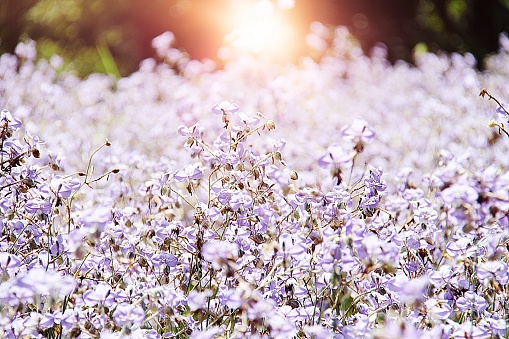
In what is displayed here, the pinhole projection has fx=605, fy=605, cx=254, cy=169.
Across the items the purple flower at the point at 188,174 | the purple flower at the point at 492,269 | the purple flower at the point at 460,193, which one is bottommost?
the purple flower at the point at 492,269

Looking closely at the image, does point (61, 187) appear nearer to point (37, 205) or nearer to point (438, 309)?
point (37, 205)

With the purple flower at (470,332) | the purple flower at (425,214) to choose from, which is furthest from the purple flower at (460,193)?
the purple flower at (425,214)

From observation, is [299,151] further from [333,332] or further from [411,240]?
[333,332]

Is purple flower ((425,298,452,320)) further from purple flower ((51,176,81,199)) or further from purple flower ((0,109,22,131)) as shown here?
purple flower ((0,109,22,131))

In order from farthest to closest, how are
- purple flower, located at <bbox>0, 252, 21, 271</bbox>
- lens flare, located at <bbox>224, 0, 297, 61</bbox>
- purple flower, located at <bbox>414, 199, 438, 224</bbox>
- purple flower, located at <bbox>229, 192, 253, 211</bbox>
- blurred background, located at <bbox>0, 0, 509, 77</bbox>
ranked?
1. blurred background, located at <bbox>0, 0, 509, 77</bbox>
2. lens flare, located at <bbox>224, 0, 297, 61</bbox>
3. purple flower, located at <bbox>414, 199, 438, 224</bbox>
4. purple flower, located at <bbox>229, 192, 253, 211</bbox>
5. purple flower, located at <bbox>0, 252, 21, 271</bbox>

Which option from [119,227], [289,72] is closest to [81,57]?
[289,72]

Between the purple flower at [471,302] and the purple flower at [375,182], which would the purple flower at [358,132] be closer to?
the purple flower at [375,182]

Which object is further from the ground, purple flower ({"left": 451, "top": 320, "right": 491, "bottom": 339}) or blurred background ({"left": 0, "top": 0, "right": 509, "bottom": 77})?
purple flower ({"left": 451, "top": 320, "right": 491, "bottom": 339})

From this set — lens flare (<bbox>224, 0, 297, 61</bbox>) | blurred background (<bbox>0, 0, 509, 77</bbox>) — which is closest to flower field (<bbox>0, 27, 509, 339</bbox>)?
lens flare (<bbox>224, 0, 297, 61</bbox>)
